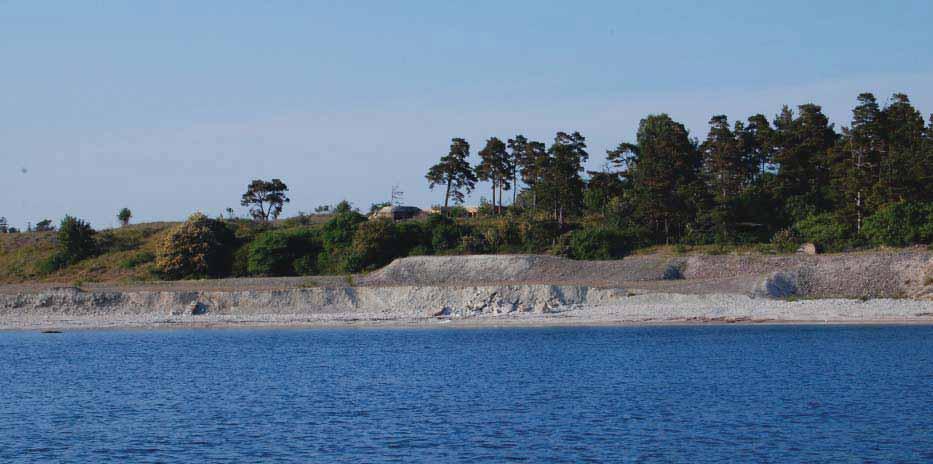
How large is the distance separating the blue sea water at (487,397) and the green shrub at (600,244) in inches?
754

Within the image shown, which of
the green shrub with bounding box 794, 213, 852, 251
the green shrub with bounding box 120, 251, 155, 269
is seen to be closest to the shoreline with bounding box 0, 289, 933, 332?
the green shrub with bounding box 794, 213, 852, 251

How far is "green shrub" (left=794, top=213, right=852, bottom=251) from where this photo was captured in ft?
226

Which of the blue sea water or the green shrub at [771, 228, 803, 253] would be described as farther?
the green shrub at [771, 228, 803, 253]

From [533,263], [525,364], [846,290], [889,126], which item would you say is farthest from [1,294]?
[889,126]

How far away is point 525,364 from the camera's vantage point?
4025 centimetres

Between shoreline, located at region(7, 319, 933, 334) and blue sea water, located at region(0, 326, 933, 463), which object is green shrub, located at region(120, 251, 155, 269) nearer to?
shoreline, located at region(7, 319, 933, 334)

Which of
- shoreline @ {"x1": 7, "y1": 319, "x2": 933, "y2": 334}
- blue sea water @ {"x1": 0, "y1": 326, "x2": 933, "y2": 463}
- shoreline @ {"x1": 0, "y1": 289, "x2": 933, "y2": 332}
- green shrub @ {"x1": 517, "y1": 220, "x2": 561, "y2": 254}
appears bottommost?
blue sea water @ {"x1": 0, "y1": 326, "x2": 933, "y2": 463}

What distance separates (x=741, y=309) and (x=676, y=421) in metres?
27.7

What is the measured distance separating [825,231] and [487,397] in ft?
149

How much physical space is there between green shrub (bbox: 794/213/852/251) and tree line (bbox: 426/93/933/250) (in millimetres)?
98

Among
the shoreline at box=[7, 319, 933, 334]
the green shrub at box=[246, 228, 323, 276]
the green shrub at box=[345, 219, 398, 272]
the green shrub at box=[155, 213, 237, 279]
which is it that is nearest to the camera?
the shoreline at box=[7, 319, 933, 334]

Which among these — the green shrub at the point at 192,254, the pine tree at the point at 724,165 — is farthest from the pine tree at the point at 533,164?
the green shrub at the point at 192,254

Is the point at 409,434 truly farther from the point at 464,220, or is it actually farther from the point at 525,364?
the point at 464,220

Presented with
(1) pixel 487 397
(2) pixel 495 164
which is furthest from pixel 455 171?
(1) pixel 487 397
